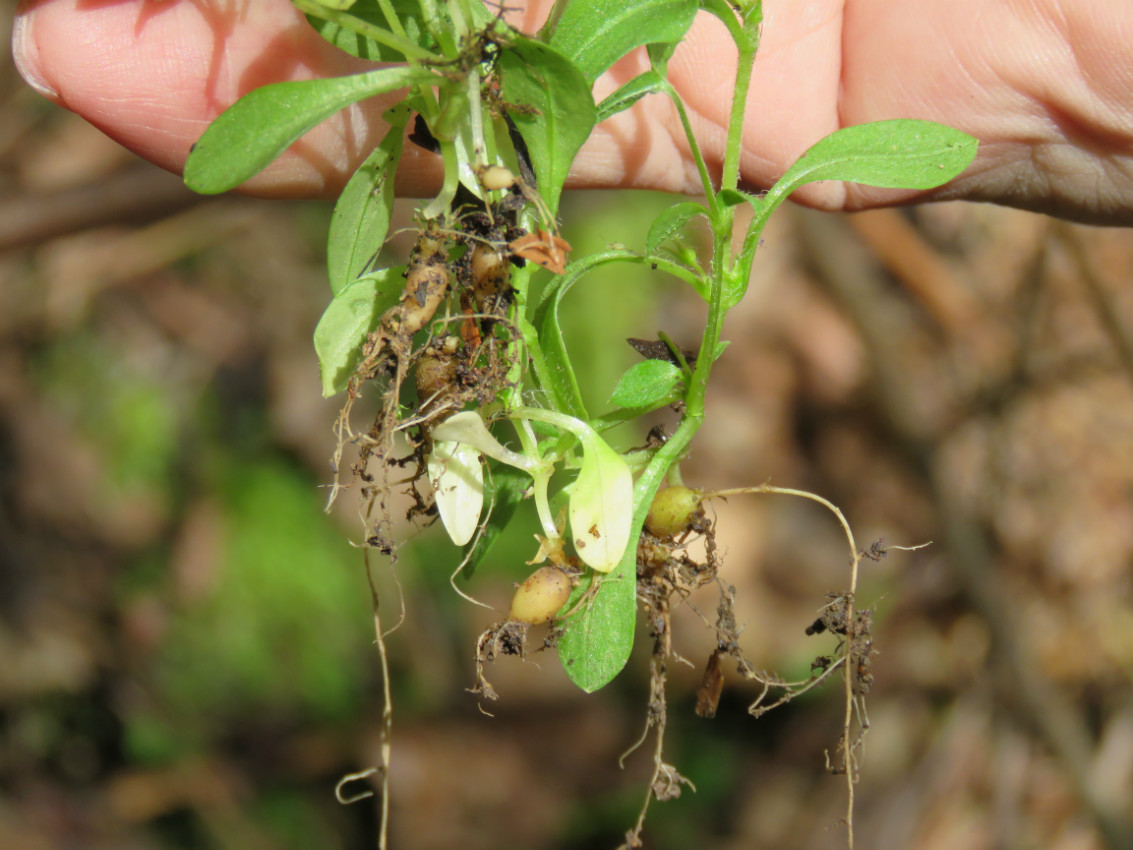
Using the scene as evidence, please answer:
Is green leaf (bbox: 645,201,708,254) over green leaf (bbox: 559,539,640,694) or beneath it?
over

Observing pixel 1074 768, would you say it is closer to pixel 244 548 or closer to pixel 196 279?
pixel 244 548

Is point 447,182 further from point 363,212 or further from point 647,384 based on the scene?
point 647,384

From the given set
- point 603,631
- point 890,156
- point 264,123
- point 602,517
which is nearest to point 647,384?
point 602,517

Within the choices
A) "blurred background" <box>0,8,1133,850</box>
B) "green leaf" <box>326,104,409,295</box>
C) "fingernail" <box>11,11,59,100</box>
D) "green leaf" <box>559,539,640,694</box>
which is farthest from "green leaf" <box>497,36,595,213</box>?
"blurred background" <box>0,8,1133,850</box>

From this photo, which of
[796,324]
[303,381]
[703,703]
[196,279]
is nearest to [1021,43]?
[703,703]

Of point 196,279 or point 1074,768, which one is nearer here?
point 1074,768

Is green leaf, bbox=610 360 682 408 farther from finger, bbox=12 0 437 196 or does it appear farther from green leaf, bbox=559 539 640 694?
finger, bbox=12 0 437 196

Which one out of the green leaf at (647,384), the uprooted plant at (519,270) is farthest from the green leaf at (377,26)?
the green leaf at (647,384)
